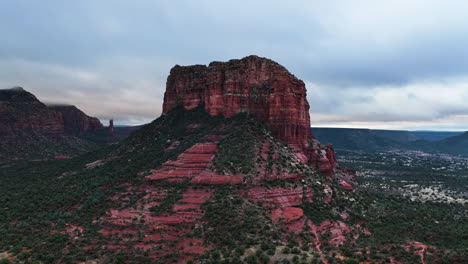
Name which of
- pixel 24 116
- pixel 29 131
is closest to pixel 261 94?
pixel 29 131

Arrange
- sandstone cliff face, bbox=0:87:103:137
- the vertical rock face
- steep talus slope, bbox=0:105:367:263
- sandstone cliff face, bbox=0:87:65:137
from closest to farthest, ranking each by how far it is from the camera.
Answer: steep talus slope, bbox=0:105:367:263
the vertical rock face
sandstone cliff face, bbox=0:87:103:137
sandstone cliff face, bbox=0:87:65:137

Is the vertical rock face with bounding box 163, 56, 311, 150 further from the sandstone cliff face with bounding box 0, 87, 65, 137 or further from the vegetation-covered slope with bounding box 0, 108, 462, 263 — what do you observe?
the sandstone cliff face with bounding box 0, 87, 65, 137

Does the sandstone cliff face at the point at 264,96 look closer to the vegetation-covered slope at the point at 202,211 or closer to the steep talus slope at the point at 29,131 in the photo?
the vegetation-covered slope at the point at 202,211

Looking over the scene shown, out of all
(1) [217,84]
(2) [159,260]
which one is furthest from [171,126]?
(2) [159,260]

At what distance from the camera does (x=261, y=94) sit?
2645 inches

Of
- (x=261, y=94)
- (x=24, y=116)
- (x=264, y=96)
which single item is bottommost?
(x=24, y=116)

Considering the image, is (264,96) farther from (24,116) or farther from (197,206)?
(24,116)

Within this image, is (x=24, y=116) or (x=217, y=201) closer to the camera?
(x=217, y=201)

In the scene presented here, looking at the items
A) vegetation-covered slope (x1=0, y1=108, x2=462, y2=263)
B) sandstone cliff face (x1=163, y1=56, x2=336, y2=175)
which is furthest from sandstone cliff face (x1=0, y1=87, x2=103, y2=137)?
sandstone cliff face (x1=163, y1=56, x2=336, y2=175)

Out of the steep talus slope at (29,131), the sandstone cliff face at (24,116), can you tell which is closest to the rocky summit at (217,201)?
the steep talus slope at (29,131)

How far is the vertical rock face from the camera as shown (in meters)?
64.4

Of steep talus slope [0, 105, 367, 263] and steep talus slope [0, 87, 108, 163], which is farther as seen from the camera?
steep talus slope [0, 87, 108, 163]

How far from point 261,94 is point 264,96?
102 centimetres

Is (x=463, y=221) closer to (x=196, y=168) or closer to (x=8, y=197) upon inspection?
(x=196, y=168)
